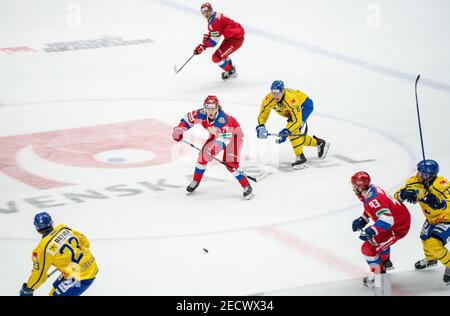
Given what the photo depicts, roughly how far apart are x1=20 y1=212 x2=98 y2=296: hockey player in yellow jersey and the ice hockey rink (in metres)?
0.77

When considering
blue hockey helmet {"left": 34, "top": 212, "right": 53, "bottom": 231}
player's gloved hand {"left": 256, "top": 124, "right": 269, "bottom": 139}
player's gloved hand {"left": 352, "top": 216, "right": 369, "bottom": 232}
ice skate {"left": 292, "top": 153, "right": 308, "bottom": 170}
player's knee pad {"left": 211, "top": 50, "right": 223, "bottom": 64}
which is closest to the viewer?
blue hockey helmet {"left": 34, "top": 212, "right": 53, "bottom": 231}

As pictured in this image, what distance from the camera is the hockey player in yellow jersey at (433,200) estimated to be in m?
8.66

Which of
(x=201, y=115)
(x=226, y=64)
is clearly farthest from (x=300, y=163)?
(x=226, y=64)

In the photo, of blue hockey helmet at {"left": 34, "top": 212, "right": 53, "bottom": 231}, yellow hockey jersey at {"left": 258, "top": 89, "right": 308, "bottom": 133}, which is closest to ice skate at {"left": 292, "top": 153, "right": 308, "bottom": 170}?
yellow hockey jersey at {"left": 258, "top": 89, "right": 308, "bottom": 133}

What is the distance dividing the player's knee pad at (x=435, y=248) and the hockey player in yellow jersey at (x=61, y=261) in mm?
2768

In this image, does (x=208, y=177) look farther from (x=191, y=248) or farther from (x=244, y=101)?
(x=244, y=101)

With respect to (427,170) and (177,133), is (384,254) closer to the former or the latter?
(427,170)

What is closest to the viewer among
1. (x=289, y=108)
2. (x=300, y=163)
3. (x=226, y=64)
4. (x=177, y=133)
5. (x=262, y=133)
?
(x=177, y=133)

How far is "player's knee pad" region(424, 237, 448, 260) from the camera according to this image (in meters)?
8.64

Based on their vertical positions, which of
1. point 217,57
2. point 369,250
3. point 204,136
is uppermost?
point 217,57

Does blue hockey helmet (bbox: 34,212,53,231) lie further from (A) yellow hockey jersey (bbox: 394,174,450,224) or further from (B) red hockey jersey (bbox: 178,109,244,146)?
(B) red hockey jersey (bbox: 178,109,244,146)

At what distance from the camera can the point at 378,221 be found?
844cm

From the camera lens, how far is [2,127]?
14.0 metres

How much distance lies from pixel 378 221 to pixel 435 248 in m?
0.61
